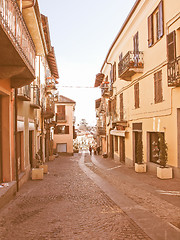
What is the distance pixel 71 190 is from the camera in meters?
9.77

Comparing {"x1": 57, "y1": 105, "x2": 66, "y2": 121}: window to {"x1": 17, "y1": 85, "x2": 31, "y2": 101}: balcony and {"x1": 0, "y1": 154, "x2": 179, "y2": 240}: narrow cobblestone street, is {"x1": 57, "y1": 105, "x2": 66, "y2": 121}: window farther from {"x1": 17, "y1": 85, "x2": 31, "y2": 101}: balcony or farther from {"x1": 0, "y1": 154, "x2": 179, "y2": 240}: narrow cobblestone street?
{"x1": 0, "y1": 154, "x2": 179, "y2": 240}: narrow cobblestone street

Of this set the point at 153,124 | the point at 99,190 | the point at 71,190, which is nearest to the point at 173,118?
the point at 153,124

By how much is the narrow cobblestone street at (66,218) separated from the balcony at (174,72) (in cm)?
502

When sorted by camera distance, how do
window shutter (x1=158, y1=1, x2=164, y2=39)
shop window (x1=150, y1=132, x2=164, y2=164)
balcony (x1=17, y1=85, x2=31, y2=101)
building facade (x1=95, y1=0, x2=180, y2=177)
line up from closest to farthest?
balcony (x1=17, y1=85, x2=31, y2=101) < building facade (x1=95, y1=0, x2=180, y2=177) < window shutter (x1=158, y1=1, x2=164, y2=39) < shop window (x1=150, y1=132, x2=164, y2=164)

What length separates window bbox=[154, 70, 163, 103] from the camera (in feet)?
43.6

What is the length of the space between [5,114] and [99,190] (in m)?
4.31

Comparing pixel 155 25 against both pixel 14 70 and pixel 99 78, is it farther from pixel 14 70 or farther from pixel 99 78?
pixel 99 78

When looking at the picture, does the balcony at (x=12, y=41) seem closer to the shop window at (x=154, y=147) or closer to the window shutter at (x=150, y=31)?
the window shutter at (x=150, y=31)

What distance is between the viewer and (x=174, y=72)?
35.8ft

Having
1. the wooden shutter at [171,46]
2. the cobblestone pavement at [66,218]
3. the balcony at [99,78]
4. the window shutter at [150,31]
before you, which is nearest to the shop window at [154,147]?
the wooden shutter at [171,46]

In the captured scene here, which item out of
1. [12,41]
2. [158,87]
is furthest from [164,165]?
[12,41]

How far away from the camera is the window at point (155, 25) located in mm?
12693

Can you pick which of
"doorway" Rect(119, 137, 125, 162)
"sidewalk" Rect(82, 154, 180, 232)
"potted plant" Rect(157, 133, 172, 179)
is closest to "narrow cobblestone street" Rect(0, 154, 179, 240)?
"sidewalk" Rect(82, 154, 180, 232)

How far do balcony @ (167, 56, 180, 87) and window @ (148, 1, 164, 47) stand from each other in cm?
242
